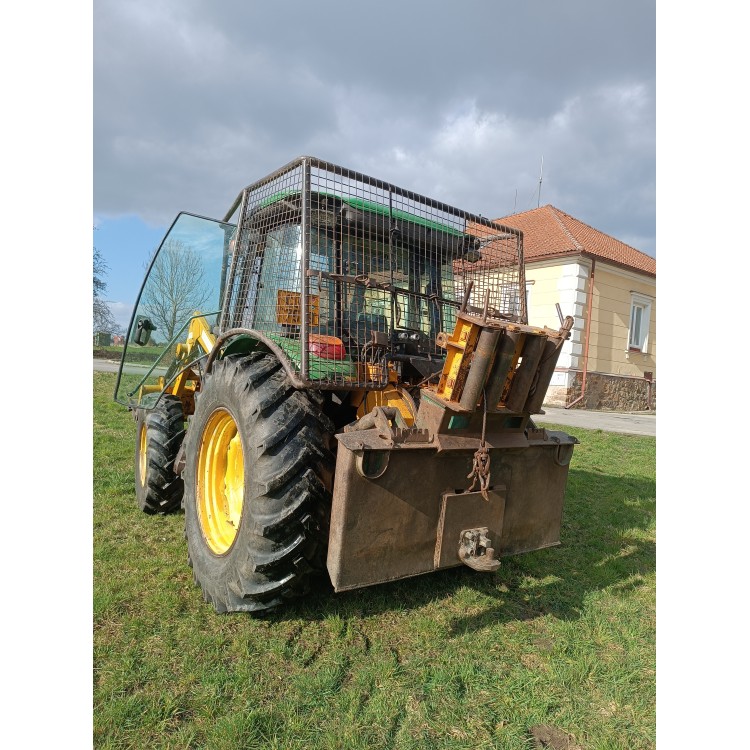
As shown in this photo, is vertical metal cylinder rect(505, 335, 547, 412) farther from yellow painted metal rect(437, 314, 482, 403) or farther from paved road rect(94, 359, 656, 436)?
paved road rect(94, 359, 656, 436)

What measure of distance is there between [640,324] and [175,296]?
1638 cm

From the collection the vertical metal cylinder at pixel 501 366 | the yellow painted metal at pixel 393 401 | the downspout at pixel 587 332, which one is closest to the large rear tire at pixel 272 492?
the yellow painted metal at pixel 393 401

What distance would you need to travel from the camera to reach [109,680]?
2.29 meters

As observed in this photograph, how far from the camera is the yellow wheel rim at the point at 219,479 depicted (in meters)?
3.22

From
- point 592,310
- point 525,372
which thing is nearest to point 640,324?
point 592,310

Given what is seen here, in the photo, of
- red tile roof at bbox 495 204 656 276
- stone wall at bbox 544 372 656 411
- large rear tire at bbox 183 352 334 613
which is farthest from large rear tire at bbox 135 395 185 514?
red tile roof at bbox 495 204 656 276

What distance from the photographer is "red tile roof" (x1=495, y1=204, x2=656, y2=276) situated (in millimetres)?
15211

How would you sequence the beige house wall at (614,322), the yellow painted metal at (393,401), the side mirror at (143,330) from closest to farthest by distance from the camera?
the yellow painted metal at (393,401), the side mirror at (143,330), the beige house wall at (614,322)

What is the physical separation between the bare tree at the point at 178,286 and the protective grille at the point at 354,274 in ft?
2.57

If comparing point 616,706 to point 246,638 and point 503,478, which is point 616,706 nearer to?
point 503,478

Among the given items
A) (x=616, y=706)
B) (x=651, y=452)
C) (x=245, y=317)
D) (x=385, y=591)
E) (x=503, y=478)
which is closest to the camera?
(x=616, y=706)

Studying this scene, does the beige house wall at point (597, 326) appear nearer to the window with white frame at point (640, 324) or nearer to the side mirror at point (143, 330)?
the window with white frame at point (640, 324)

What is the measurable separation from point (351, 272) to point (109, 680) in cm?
236

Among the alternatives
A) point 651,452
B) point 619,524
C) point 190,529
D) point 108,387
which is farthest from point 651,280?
point 190,529
